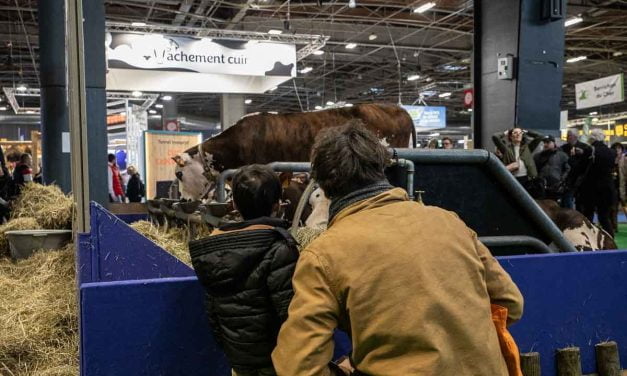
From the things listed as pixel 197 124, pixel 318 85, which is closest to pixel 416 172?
pixel 318 85

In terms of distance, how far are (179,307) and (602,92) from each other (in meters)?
20.2

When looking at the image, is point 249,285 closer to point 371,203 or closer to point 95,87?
point 371,203

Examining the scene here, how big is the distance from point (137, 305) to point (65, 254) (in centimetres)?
332

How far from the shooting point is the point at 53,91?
10531 millimetres

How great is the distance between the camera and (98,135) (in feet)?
26.3

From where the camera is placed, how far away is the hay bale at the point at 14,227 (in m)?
6.35

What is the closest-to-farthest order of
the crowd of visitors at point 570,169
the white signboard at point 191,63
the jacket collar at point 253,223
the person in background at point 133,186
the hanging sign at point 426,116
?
1. the jacket collar at point 253,223
2. the crowd of visitors at point 570,169
3. the white signboard at point 191,63
4. the person in background at point 133,186
5. the hanging sign at point 426,116

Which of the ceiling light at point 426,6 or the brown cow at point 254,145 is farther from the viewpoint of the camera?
the ceiling light at point 426,6

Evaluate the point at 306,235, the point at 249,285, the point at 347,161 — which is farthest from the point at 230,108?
the point at 347,161

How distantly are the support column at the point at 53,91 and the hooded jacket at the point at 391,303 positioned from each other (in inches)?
381

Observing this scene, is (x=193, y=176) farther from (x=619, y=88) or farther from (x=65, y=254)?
(x=619, y=88)

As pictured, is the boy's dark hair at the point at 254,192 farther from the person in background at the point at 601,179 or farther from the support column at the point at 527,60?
the person in background at the point at 601,179

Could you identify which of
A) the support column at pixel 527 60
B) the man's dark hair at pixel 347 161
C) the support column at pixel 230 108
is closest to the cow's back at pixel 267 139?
the support column at pixel 527 60

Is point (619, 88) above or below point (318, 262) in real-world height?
above
